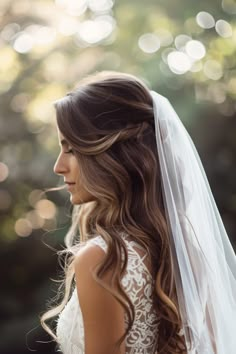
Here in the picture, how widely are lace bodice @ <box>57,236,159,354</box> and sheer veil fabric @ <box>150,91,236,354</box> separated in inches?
4.6

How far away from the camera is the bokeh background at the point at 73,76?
20.5 feet

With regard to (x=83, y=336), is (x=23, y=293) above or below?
below

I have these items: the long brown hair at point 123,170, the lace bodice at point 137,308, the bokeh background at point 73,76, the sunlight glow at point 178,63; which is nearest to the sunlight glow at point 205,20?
the bokeh background at point 73,76

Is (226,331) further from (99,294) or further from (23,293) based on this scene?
(23,293)

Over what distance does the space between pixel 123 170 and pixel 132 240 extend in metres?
0.21

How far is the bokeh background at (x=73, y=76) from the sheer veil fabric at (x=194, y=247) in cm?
366

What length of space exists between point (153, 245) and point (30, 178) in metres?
4.18

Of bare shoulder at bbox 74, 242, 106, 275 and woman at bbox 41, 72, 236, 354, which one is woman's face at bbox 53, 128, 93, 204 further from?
bare shoulder at bbox 74, 242, 106, 275

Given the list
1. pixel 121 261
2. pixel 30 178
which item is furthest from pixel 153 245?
pixel 30 178

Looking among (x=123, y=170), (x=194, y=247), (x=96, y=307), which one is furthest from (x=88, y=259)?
(x=194, y=247)

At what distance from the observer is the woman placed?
214 cm

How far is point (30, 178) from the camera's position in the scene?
6.33 meters

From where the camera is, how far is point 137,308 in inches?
87.1

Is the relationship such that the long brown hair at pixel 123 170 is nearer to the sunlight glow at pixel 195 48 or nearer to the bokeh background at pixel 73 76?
the bokeh background at pixel 73 76
